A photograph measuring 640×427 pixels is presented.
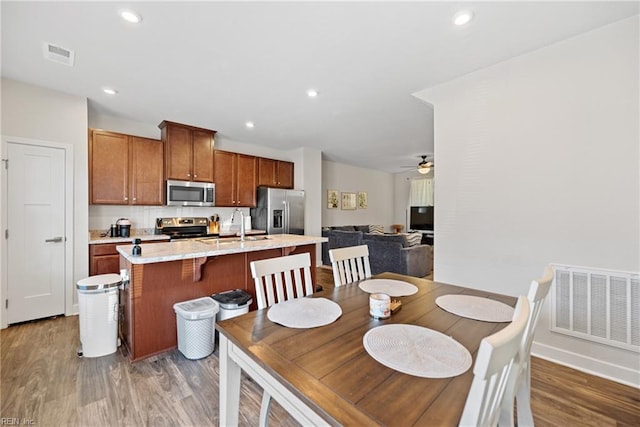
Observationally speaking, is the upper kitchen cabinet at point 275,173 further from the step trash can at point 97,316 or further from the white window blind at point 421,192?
the white window blind at point 421,192

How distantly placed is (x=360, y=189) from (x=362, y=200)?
337 mm

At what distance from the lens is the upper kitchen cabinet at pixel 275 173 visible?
5164 millimetres

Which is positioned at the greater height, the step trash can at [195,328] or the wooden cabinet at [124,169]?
the wooden cabinet at [124,169]

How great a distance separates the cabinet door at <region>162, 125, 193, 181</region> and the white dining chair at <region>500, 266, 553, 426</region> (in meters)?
4.37

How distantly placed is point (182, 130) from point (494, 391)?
4.65 meters

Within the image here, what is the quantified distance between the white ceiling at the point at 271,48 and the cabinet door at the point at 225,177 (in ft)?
3.64

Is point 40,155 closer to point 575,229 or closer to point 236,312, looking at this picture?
point 236,312

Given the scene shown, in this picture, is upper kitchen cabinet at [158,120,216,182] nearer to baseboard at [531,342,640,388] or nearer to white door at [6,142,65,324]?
white door at [6,142,65,324]

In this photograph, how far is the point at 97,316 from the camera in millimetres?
2186

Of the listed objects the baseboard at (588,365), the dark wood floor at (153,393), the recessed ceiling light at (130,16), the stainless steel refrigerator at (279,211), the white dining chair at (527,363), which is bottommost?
the dark wood floor at (153,393)

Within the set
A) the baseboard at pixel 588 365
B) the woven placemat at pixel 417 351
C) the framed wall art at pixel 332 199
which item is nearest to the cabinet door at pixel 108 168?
the woven placemat at pixel 417 351

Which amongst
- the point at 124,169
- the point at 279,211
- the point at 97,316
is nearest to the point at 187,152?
the point at 124,169

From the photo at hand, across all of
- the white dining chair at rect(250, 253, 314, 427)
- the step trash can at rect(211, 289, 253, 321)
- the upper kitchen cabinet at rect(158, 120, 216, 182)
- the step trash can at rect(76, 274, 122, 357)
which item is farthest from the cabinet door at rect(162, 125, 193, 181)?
the white dining chair at rect(250, 253, 314, 427)

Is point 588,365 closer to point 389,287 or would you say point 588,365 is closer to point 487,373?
point 389,287
